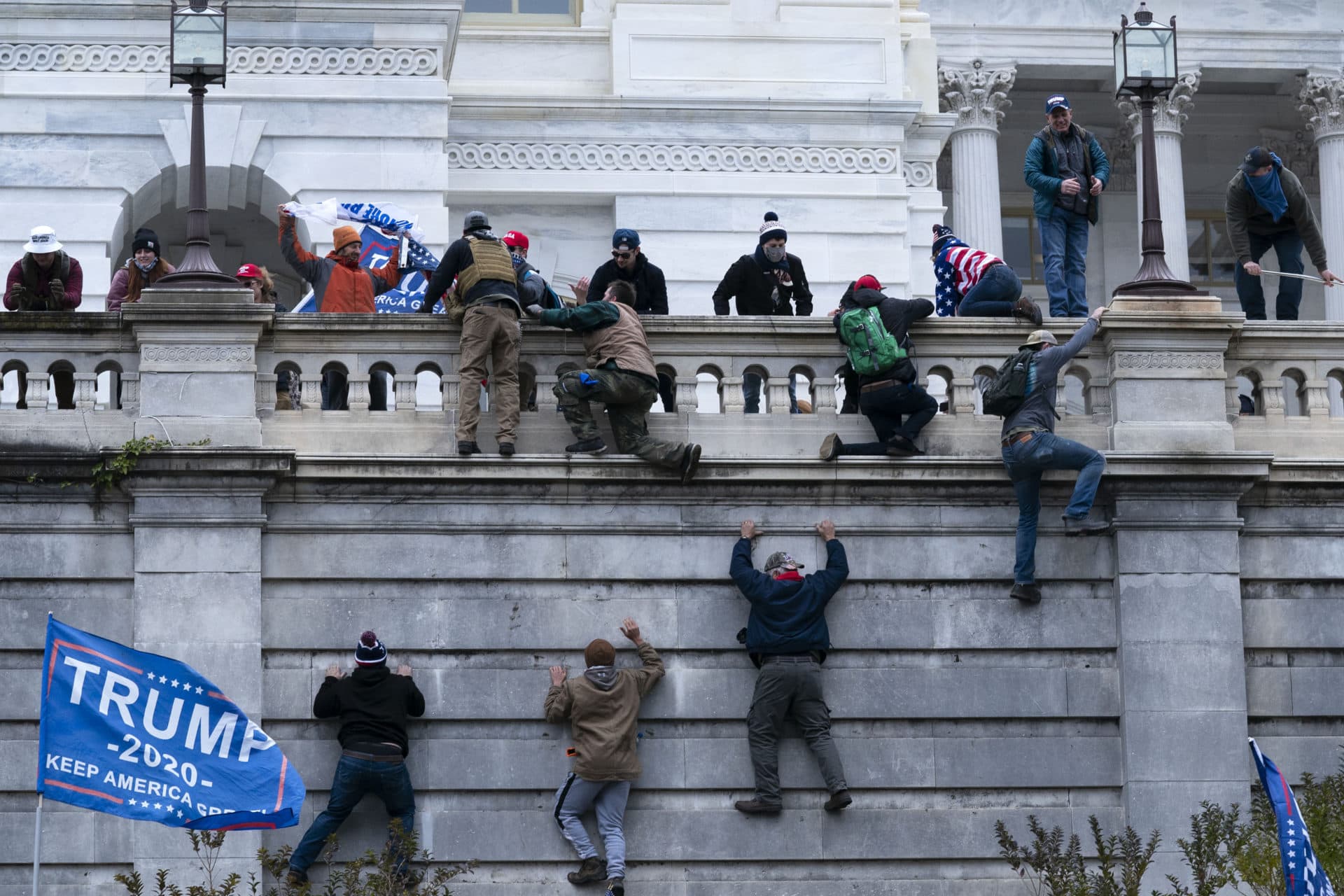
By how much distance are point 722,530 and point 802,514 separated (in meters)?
0.74

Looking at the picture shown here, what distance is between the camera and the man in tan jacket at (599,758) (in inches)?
960

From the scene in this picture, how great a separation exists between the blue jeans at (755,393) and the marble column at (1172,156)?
19006 mm

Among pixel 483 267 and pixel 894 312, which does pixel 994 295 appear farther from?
pixel 483 267

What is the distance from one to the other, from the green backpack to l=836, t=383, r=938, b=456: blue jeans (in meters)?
0.23

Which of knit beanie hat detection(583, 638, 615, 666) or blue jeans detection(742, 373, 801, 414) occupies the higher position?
blue jeans detection(742, 373, 801, 414)

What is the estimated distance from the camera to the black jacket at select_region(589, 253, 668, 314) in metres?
26.8

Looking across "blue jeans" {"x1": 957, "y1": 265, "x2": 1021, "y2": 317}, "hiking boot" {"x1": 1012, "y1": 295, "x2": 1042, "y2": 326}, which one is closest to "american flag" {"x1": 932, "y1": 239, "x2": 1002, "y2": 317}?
"blue jeans" {"x1": 957, "y1": 265, "x2": 1021, "y2": 317}

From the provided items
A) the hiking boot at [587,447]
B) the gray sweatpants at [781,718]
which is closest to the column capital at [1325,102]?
the hiking boot at [587,447]

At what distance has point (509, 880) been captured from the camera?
24500 mm

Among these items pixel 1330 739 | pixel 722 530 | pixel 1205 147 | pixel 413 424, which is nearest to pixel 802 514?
pixel 722 530

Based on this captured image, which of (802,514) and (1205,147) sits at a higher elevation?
(1205,147)

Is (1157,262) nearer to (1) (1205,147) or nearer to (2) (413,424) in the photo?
(2) (413,424)

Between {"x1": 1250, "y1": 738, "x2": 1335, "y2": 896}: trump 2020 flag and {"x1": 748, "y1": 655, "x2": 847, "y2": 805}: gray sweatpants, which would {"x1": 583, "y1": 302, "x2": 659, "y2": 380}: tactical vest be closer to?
{"x1": 748, "y1": 655, "x2": 847, "y2": 805}: gray sweatpants

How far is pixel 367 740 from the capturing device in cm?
2417
